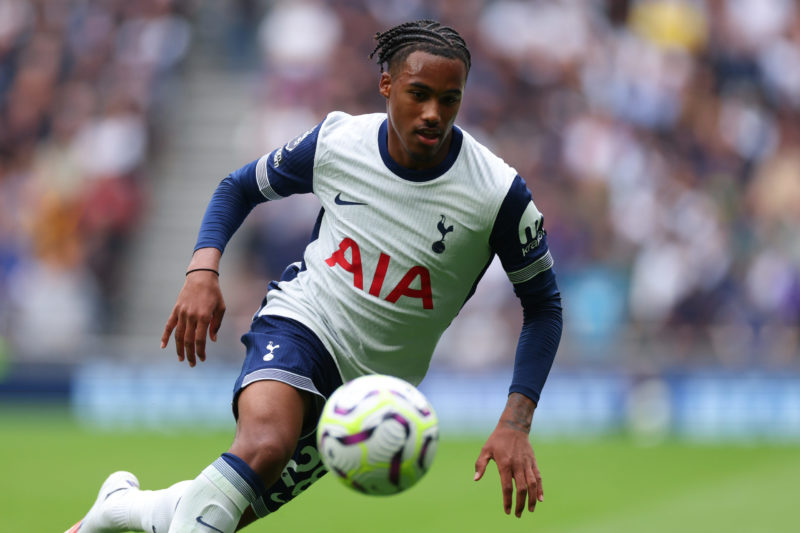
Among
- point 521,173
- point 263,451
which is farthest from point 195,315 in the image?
point 521,173

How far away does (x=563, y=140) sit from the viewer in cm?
1590

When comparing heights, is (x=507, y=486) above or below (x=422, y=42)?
below

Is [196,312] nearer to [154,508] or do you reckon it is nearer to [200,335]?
[200,335]

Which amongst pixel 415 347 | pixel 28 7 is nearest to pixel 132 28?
pixel 28 7

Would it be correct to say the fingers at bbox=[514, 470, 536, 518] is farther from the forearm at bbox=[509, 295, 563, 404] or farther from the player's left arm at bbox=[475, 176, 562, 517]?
the forearm at bbox=[509, 295, 563, 404]

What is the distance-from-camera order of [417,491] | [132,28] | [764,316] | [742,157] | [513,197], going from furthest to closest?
1. [132,28]
2. [742,157]
3. [764,316]
4. [417,491]
5. [513,197]

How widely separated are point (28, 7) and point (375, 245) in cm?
A: 1540

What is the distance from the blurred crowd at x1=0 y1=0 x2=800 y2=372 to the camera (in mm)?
14406

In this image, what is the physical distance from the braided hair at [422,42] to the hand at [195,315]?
1.19m

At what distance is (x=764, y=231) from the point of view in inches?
570

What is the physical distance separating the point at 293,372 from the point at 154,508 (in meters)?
0.82

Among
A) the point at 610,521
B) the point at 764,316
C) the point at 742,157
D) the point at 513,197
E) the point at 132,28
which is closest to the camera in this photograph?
the point at 513,197

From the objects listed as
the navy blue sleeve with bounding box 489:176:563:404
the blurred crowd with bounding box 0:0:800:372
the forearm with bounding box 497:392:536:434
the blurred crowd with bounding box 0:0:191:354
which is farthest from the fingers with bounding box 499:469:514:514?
the blurred crowd with bounding box 0:0:191:354

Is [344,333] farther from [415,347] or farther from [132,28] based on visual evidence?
[132,28]
